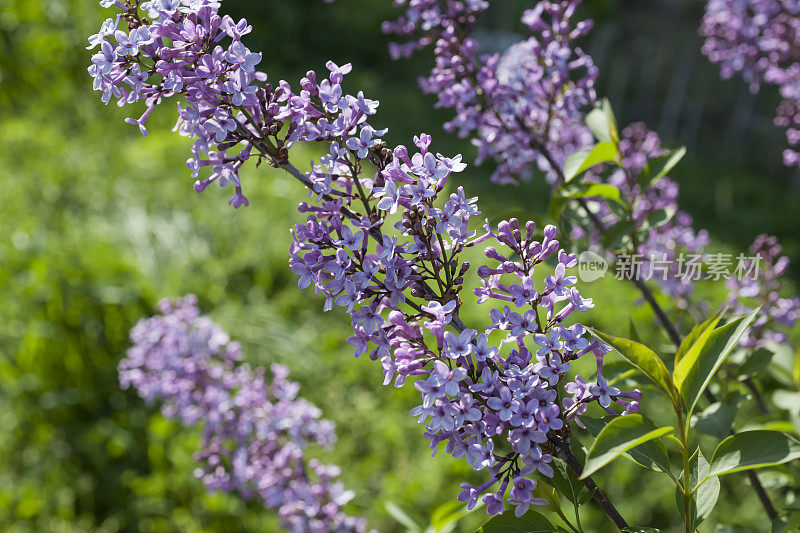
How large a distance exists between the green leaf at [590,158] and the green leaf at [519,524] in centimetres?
59

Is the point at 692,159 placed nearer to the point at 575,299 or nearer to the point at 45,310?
the point at 45,310

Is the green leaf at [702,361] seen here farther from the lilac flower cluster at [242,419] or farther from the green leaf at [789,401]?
the lilac flower cluster at [242,419]

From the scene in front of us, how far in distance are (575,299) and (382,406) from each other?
257cm

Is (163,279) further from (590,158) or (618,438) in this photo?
(618,438)

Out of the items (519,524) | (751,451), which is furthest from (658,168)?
(519,524)

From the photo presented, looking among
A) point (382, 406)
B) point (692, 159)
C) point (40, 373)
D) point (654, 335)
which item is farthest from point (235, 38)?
point (692, 159)

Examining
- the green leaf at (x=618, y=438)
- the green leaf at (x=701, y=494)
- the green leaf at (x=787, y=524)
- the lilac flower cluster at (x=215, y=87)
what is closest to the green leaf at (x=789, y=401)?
the green leaf at (x=787, y=524)

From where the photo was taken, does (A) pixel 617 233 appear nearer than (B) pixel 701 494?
No

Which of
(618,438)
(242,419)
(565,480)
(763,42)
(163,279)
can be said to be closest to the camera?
(618,438)

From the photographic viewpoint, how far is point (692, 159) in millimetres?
6598

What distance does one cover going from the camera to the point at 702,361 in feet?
2.69

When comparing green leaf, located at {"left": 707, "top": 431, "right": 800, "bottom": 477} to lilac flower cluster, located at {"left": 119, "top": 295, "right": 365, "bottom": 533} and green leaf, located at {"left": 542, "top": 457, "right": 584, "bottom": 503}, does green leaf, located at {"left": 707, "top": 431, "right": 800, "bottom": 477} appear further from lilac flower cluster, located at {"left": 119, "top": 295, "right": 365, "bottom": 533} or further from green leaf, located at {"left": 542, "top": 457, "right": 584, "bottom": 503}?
lilac flower cluster, located at {"left": 119, "top": 295, "right": 365, "bottom": 533}

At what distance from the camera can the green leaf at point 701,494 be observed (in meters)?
0.87

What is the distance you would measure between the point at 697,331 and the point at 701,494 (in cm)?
23
